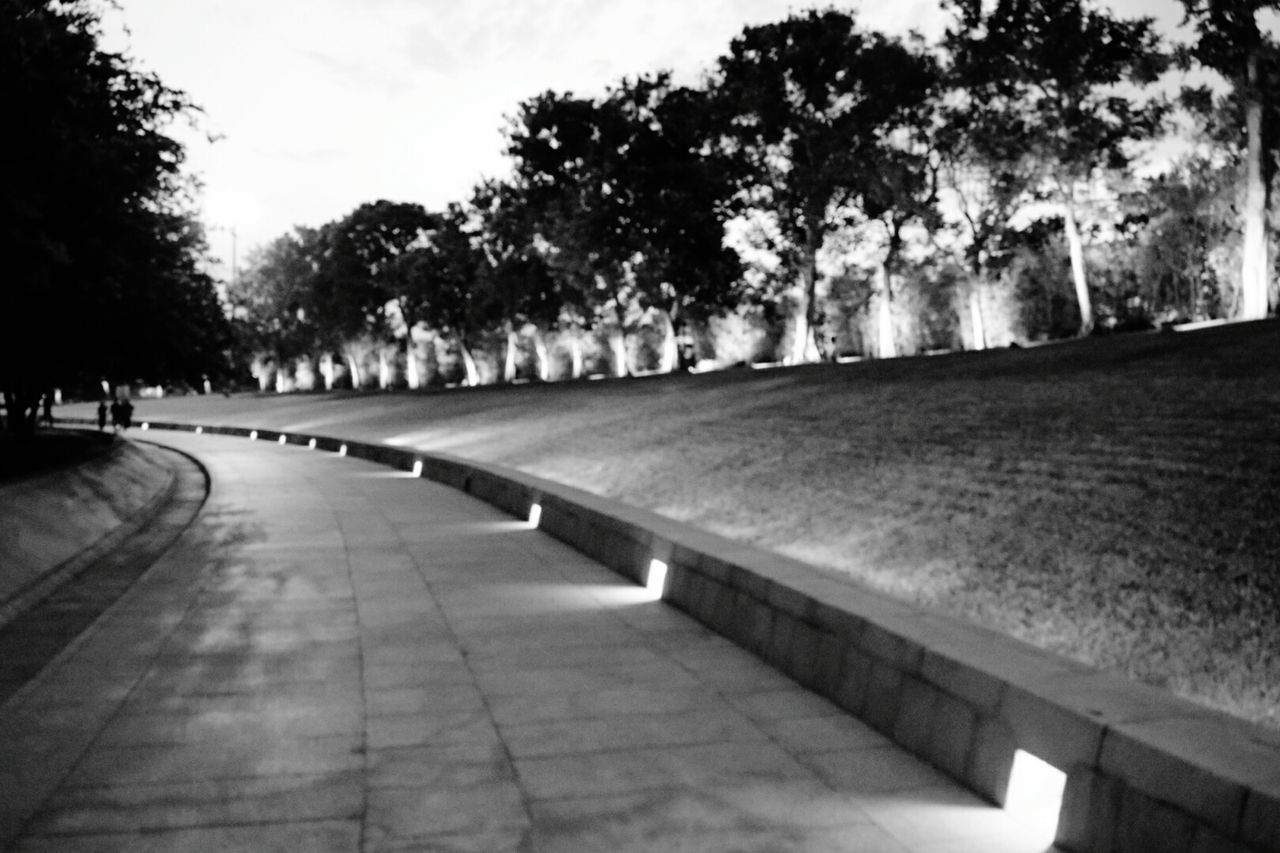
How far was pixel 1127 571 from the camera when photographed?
7188mm

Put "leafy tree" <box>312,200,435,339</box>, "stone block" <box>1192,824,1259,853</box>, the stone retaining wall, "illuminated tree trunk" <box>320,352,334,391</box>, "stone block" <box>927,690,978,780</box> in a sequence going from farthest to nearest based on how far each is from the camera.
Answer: "illuminated tree trunk" <box>320,352,334,391</box> → "leafy tree" <box>312,200,435,339</box> → "stone block" <box>927,690,978,780</box> → the stone retaining wall → "stone block" <box>1192,824,1259,853</box>

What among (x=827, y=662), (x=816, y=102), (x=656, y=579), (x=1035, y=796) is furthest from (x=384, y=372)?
(x=1035, y=796)

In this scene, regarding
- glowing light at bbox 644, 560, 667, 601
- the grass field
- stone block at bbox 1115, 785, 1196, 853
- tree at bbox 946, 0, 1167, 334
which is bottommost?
glowing light at bbox 644, 560, 667, 601

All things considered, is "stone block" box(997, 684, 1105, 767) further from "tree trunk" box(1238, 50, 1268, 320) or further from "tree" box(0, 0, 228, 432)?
"tree trunk" box(1238, 50, 1268, 320)

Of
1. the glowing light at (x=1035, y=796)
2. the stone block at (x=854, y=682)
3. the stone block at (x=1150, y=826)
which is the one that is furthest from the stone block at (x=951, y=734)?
the stone block at (x=1150, y=826)

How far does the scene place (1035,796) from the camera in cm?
468

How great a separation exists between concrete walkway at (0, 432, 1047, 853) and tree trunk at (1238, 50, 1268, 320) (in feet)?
68.7

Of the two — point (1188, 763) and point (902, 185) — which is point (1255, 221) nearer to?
point (902, 185)

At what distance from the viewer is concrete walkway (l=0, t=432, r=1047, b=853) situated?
4.75 meters

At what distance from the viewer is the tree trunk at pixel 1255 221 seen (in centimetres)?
2583

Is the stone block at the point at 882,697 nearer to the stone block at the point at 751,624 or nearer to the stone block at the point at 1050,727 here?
the stone block at the point at 1050,727

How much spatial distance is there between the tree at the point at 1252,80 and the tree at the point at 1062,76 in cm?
328

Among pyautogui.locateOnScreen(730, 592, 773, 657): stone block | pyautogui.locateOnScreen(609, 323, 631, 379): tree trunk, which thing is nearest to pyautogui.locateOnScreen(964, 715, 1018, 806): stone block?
pyautogui.locateOnScreen(730, 592, 773, 657): stone block

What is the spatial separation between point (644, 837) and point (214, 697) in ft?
11.0
